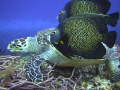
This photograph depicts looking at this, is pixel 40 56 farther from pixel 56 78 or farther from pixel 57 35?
pixel 57 35

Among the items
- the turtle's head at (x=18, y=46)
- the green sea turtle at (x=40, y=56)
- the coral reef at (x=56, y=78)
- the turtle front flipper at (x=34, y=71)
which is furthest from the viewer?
the turtle's head at (x=18, y=46)

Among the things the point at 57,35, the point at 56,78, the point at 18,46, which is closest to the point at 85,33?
the point at 57,35

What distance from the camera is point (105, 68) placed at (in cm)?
256

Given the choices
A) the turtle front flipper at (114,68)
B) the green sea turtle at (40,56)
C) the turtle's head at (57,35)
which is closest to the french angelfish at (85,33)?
the turtle's head at (57,35)

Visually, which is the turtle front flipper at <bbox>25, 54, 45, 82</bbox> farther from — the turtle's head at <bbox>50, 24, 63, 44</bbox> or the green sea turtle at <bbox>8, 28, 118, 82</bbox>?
the turtle's head at <bbox>50, 24, 63, 44</bbox>

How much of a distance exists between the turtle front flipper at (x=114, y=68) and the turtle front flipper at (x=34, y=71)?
1214 mm

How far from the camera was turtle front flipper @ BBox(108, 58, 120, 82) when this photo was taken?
2.17 meters

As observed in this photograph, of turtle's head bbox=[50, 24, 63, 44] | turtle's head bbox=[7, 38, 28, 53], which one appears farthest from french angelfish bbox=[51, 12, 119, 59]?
turtle's head bbox=[7, 38, 28, 53]

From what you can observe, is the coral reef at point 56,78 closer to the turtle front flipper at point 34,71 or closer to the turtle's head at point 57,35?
the turtle front flipper at point 34,71

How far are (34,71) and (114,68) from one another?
1412 mm

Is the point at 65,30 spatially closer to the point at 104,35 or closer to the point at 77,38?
the point at 77,38

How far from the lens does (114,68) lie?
2252mm

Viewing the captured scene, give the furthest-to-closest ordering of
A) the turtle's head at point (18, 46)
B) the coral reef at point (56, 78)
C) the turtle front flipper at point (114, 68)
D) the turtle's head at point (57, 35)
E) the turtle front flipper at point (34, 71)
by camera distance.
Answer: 1. the turtle's head at point (18, 46)
2. the turtle front flipper at point (114, 68)
3. the turtle front flipper at point (34, 71)
4. the coral reef at point (56, 78)
5. the turtle's head at point (57, 35)

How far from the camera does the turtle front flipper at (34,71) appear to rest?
1641 mm
